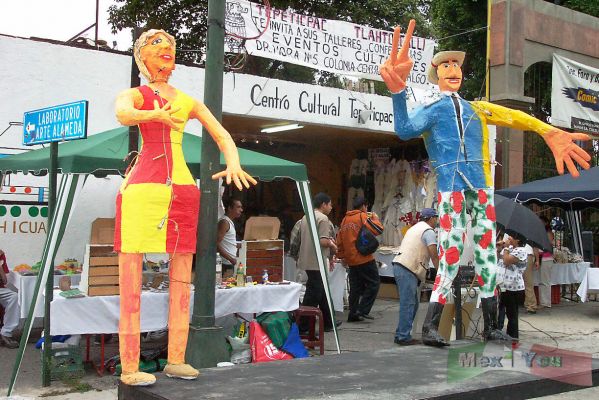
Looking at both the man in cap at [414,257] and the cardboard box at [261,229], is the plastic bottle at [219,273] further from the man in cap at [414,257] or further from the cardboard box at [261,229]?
the man in cap at [414,257]

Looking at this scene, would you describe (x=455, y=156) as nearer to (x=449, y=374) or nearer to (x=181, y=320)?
(x=449, y=374)

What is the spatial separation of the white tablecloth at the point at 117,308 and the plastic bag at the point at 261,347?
0.29 meters

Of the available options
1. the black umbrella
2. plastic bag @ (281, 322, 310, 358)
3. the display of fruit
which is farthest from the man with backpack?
the display of fruit

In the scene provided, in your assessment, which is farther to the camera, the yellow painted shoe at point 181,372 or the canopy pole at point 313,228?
the canopy pole at point 313,228

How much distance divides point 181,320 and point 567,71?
1238cm

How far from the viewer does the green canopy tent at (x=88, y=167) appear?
5867mm

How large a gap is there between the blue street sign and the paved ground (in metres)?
2.18

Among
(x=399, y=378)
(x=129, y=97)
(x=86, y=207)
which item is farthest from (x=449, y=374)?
(x=86, y=207)

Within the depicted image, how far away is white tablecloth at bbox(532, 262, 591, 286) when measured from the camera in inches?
473

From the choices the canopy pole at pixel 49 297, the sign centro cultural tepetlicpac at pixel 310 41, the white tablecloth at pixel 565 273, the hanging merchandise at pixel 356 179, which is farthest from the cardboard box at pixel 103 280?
the hanging merchandise at pixel 356 179

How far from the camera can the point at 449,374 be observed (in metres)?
4.31

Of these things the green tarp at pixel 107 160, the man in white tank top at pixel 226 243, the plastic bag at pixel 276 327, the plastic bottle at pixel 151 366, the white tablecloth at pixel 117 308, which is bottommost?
the plastic bottle at pixel 151 366

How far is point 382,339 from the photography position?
8.72 m

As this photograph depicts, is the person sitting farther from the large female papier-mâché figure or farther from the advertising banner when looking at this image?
the advertising banner
